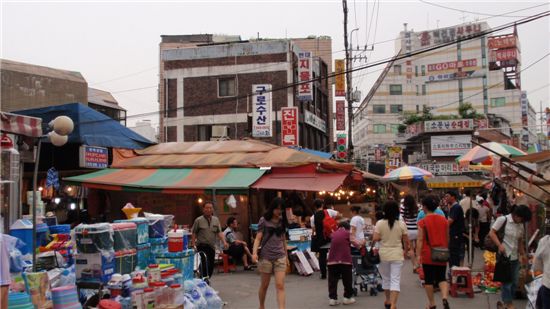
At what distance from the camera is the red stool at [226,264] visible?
509 inches

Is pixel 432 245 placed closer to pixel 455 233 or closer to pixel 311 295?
pixel 311 295

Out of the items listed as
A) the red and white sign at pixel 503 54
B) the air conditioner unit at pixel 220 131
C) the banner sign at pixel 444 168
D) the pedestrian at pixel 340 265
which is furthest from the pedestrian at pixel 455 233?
the red and white sign at pixel 503 54

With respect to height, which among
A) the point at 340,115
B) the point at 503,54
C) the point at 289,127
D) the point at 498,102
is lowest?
the point at 289,127

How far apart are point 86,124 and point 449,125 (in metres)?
36.5

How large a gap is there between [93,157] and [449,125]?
3600 cm

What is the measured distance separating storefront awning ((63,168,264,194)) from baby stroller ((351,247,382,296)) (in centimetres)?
435

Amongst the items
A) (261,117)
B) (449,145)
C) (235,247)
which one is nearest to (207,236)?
(235,247)

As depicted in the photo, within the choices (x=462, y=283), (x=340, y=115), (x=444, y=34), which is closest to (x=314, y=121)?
(x=340, y=115)

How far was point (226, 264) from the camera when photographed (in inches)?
510

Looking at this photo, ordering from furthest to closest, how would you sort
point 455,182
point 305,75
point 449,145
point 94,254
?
point 449,145, point 455,182, point 305,75, point 94,254

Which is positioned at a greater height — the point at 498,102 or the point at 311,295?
the point at 498,102

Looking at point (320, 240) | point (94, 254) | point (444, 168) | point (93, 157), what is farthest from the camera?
point (444, 168)

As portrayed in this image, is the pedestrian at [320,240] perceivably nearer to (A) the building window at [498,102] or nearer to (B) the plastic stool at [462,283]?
(B) the plastic stool at [462,283]

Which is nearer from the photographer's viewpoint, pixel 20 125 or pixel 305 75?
pixel 20 125
